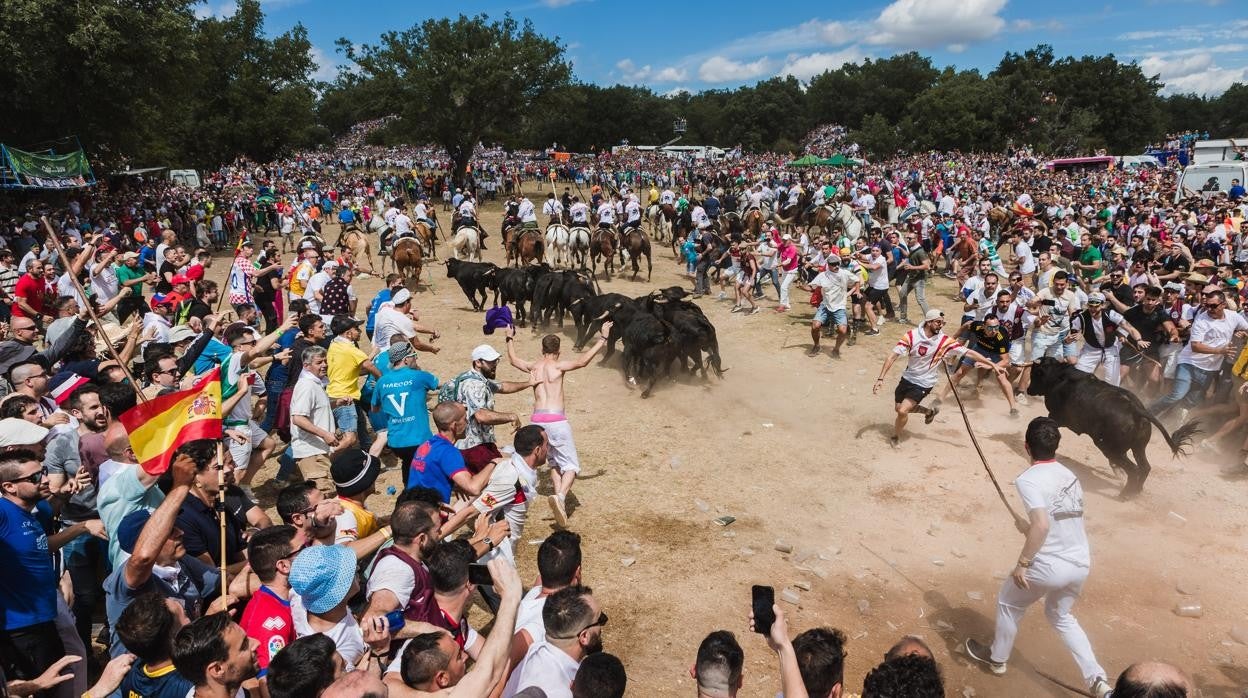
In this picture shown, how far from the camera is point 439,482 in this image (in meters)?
5.33

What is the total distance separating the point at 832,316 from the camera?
41.4 ft

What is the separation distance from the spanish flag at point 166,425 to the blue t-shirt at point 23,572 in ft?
2.02

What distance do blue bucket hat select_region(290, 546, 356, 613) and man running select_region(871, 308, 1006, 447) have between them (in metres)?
6.76

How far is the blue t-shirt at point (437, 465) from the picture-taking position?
5285mm

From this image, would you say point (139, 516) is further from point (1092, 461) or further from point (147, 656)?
point (1092, 461)

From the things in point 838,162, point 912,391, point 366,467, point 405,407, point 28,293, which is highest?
point 838,162

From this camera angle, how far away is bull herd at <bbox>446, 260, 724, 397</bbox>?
11117 mm

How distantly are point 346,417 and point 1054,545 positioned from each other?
6.19 metres

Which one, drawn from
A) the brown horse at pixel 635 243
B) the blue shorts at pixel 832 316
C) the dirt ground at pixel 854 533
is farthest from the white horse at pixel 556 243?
the dirt ground at pixel 854 533

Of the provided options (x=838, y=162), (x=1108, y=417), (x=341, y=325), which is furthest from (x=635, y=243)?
(x=838, y=162)

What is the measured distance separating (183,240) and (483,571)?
88.4 ft

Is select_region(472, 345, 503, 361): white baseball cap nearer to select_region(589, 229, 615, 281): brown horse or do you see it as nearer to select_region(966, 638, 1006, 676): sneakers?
select_region(966, 638, 1006, 676): sneakers

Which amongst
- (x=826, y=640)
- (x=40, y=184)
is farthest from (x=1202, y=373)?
(x=40, y=184)

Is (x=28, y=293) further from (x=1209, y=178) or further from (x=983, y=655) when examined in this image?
(x=1209, y=178)
